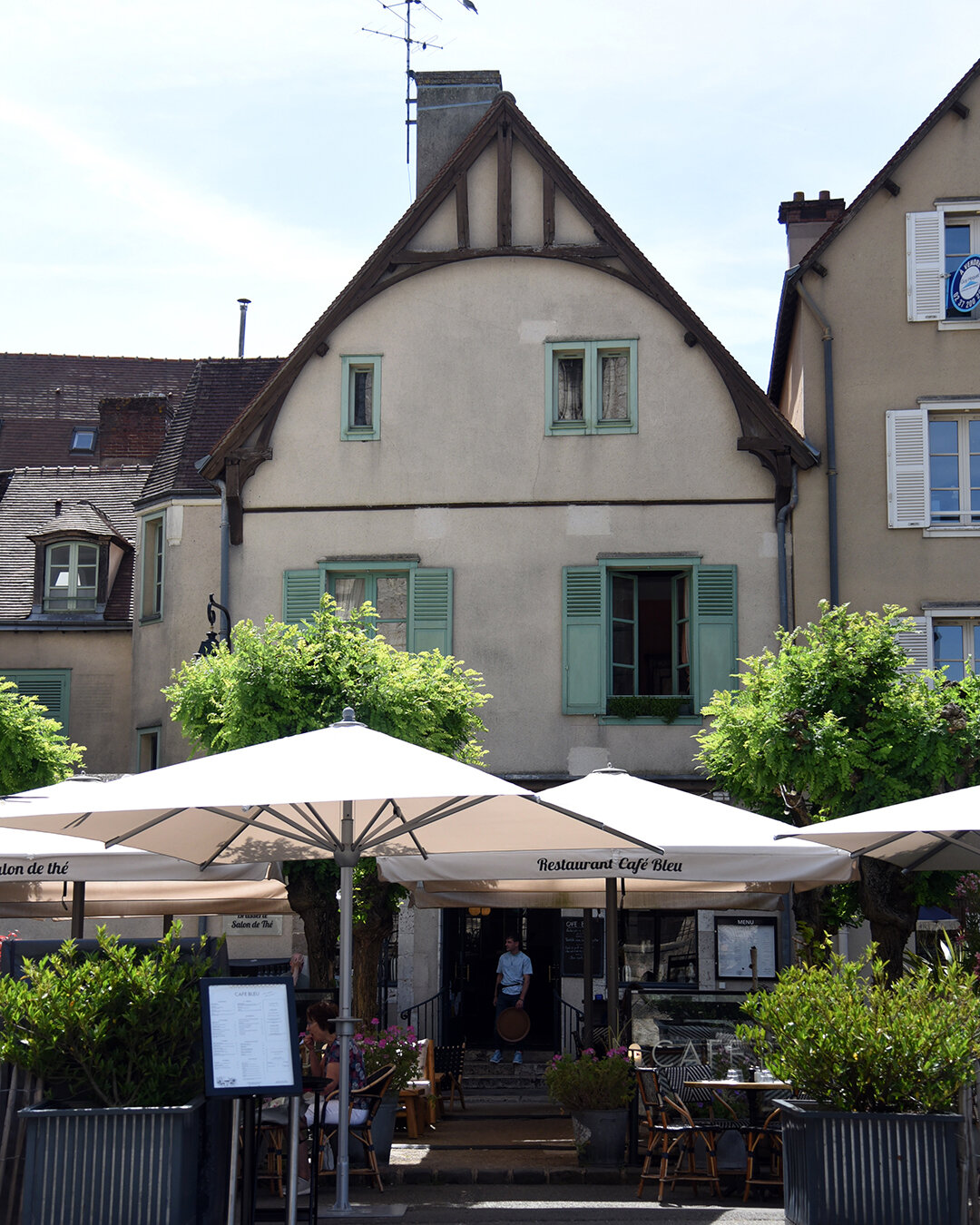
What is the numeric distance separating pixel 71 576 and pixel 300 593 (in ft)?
15.5

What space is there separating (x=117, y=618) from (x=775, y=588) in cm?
923

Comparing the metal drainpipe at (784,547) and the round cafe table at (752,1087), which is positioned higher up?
the metal drainpipe at (784,547)

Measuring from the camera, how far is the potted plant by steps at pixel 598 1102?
10789 mm

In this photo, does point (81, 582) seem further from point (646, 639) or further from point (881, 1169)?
point (881, 1169)

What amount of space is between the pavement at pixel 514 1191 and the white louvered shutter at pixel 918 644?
7.45m

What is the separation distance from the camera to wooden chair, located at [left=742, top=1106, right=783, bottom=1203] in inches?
385

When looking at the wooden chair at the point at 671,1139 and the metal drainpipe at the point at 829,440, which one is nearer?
the wooden chair at the point at 671,1139

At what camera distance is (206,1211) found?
7.08m

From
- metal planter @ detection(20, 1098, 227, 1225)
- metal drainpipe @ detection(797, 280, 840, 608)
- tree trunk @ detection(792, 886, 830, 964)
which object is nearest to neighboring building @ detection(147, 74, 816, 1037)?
metal drainpipe @ detection(797, 280, 840, 608)

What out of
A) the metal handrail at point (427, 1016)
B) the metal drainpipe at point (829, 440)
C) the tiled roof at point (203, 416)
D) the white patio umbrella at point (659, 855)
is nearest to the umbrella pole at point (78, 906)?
the white patio umbrella at point (659, 855)

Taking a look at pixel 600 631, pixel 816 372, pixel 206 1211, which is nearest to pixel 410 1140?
pixel 206 1211

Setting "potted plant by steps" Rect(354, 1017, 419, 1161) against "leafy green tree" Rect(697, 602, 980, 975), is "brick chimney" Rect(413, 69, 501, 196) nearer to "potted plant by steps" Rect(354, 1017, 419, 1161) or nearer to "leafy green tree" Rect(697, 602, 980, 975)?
"leafy green tree" Rect(697, 602, 980, 975)

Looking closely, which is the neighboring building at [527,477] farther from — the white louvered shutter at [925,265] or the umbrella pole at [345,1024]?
the umbrella pole at [345,1024]

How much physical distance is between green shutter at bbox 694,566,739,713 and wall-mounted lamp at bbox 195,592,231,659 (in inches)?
219
